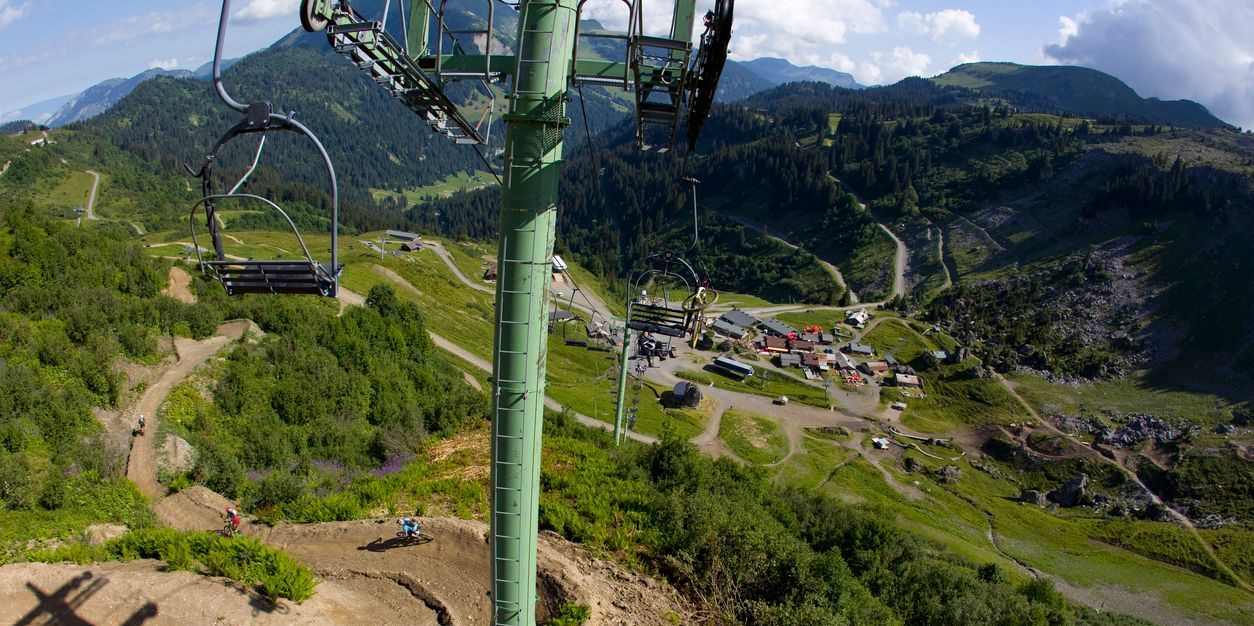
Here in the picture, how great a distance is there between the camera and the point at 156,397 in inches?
1104

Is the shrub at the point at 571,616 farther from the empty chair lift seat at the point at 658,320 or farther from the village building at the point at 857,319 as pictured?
the village building at the point at 857,319

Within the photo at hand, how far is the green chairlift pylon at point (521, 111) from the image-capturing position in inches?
320

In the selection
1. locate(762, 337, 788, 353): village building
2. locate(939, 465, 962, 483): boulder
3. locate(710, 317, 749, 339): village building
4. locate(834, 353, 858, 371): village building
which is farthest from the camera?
locate(710, 317, 749, 339): village building

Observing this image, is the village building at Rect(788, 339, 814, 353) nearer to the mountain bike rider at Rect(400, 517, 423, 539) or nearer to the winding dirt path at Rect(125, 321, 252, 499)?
the winding dirt path at Rect(125, 321, 252, 499)

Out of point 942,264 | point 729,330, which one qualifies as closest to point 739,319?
point 729,330

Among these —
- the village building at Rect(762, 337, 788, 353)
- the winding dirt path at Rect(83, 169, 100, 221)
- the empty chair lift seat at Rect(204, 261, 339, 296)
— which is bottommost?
the village building at Rect(762, 337, 788, 353)

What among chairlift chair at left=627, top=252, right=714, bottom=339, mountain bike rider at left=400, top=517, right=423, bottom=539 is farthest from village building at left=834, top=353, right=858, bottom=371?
mountain bike rider at left=400, top=517, right=423, bottom=539

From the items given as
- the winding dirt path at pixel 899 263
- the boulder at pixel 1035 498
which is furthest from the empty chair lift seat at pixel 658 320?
the winding dirt path at pixel 899 263

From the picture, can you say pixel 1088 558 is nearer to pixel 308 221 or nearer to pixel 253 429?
pixel 253 429

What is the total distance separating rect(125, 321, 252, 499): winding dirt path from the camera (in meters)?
23.5

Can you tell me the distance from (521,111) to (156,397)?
28655 millimetres

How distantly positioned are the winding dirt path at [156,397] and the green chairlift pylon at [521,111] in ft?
65.0

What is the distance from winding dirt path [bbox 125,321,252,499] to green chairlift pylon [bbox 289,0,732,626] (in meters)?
19.8

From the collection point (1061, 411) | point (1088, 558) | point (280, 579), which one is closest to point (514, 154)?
point (280, 579)
